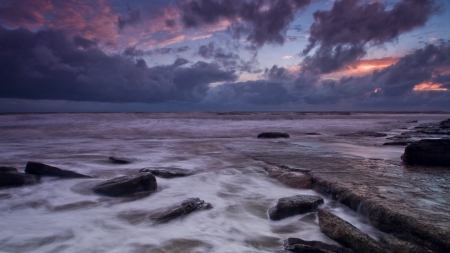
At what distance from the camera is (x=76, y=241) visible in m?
2.67

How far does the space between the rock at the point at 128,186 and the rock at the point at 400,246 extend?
306cm

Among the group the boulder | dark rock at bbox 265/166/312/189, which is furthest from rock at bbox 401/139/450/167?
the boulder

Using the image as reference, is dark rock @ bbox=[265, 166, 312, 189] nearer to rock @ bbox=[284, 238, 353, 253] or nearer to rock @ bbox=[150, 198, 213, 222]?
rock @ bbox=[150, 198, 213, 222]

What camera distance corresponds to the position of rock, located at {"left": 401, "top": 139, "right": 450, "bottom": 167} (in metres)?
4.76

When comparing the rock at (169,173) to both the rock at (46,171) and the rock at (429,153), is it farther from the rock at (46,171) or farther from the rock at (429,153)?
→ the rock at (429,153)

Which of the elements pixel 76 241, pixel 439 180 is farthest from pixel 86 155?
pixel 439 180

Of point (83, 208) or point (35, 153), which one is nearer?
point (83, 208)

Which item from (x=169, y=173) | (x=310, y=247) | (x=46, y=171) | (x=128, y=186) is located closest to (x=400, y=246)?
(x=310, y=247)

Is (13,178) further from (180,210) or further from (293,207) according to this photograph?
(293,207)

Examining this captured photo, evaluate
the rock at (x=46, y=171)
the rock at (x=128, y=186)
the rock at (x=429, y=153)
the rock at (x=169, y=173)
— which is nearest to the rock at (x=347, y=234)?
the rock at (x=128, y=186)

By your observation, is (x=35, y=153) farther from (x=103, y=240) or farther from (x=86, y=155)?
(x=103, y=240)

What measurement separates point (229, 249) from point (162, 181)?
237 centimetres

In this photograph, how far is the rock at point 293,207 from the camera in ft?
9.82

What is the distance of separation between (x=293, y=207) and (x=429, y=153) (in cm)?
354
